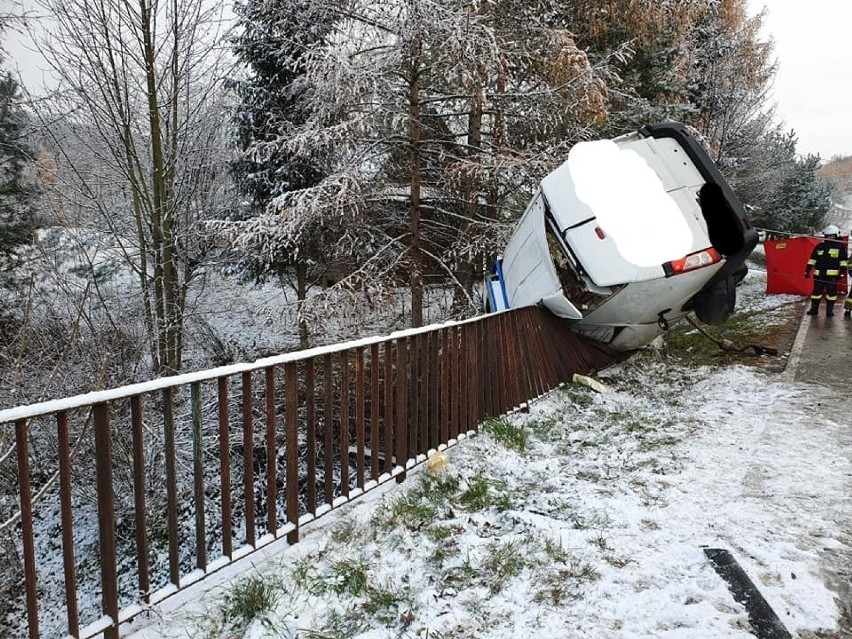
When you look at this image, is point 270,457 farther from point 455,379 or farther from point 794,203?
point 794,203

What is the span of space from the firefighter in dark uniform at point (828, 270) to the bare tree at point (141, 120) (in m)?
10.9

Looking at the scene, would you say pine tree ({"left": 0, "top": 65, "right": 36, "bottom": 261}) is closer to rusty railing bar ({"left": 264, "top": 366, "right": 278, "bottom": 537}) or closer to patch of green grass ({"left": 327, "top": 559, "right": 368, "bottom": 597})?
rusty railing bar ({"left": 264, "top": 366, "right": 278, "bottom": 537})

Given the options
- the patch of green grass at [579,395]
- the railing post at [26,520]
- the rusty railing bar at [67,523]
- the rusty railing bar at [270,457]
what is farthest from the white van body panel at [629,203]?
the railing post at [26,520]

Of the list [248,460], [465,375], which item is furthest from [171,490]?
[465,375]

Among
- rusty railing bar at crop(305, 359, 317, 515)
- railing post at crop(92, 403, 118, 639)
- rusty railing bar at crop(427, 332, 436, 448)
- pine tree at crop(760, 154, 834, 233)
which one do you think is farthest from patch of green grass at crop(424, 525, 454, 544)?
pine tree at crop(760, 154, 834, 233)

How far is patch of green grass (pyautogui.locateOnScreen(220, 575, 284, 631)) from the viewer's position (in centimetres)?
232

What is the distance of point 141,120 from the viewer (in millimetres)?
8500

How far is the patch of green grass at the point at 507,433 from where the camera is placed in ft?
13.8

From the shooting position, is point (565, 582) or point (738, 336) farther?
point (738, 336)

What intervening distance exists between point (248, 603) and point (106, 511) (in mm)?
725

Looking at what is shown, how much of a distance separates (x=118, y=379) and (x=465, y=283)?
19.0ft

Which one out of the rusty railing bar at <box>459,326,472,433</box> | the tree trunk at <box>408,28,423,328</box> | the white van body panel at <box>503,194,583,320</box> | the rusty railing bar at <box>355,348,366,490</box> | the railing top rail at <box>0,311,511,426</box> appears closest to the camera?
the railing top rail at <box>0,311,511,426</box>

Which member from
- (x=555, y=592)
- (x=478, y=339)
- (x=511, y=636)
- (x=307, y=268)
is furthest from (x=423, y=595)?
(x=307, y=268)

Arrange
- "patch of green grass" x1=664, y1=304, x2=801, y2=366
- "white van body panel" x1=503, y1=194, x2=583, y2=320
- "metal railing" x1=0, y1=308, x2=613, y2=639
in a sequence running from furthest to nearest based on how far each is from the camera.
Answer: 1. "patch of green grass" x1=664, y1=304, x2=801, y2=366
2. "white van body panel" x1=503, y1=194, x2=583, y2=320
3. "metal railing" x1=0, y1=308, x2=613, y2=639
